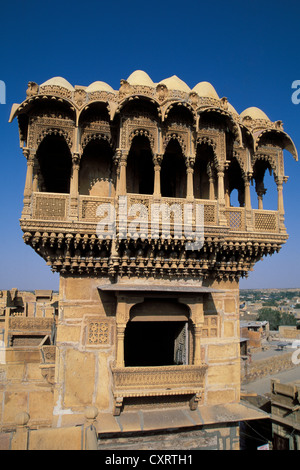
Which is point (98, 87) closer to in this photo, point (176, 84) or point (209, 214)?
point (176, 84)

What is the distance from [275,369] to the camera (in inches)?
1232

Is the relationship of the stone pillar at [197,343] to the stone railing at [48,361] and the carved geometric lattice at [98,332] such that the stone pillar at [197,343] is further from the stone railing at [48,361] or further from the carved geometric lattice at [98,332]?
the stone railing at [48,361]

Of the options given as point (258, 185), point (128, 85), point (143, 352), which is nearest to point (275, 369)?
point (143, 352)

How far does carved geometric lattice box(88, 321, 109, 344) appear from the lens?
7836mm

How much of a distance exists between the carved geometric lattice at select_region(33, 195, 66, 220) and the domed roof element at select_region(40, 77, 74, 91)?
245 cm

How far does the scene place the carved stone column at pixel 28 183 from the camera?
735 cm

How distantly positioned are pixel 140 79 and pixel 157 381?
6.64 m

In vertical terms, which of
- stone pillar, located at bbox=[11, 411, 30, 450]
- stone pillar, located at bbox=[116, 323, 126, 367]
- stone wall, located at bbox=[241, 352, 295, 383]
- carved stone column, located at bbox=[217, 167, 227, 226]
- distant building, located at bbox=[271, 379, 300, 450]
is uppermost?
carved stone column, located at bbox=[217, 167, 227, 226]

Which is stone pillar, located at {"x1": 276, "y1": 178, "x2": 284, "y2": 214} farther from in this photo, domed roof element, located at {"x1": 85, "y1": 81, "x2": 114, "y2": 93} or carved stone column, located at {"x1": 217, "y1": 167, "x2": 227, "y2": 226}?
domed roof element, located at {"x1": 85, "y1": 81, "x2": 114, "y2": 93}

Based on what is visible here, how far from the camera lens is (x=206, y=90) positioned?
828 centimetres

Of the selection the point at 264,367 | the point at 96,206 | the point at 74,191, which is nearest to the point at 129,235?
the point at 96,206

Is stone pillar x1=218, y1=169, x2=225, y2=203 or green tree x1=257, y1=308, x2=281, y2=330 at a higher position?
→ stone pillar x1=218, y1=169, x2=225, y2=203

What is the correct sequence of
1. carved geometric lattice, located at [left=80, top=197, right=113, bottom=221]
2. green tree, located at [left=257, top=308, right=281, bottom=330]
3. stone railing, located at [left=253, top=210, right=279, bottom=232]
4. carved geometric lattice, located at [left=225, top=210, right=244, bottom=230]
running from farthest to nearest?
green tree, located at [left=257, top=308, right=281, bottom=330], stone railing, located at [left=253, top=210, right=279, bottom=232], carved geometric lattice, located at [left=225, top=210, right=244, bottom=230], carved geometric lattice, located at [left=80, top=197, right=113, bottom=221]

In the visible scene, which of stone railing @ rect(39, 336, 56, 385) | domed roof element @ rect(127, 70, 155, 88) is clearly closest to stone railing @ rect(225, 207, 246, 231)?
domed roof element @ rect(127, 70, 155, 88)
